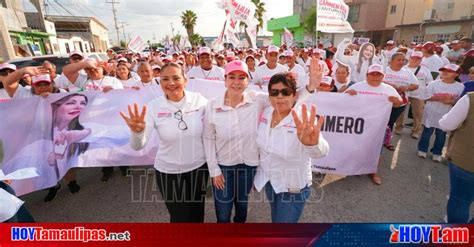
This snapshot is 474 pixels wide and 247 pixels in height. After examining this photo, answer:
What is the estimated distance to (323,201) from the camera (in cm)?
371

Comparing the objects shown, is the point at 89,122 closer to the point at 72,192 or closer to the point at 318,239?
the point at 72,192

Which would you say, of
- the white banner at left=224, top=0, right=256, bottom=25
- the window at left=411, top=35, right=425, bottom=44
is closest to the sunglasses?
the white banner at left=224, top=0, right=256, bottom=25

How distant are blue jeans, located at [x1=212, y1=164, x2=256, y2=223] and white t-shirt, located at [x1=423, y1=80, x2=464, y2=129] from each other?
3952 mm

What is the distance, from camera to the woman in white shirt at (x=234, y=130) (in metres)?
2.36

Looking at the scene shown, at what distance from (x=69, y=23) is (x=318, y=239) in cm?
5993

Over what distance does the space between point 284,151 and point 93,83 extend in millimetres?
3735

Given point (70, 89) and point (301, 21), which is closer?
point (70, 89)

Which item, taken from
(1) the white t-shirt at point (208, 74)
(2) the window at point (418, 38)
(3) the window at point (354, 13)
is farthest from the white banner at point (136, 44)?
(3) the window at point (354, 13)

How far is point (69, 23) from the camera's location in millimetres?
48406

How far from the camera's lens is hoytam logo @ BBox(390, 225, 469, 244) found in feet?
5.77

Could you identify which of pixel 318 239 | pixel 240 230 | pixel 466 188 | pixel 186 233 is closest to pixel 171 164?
pixel 186 233

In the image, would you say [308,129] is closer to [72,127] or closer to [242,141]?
[242,141]

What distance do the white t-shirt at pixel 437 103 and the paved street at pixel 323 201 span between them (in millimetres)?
842

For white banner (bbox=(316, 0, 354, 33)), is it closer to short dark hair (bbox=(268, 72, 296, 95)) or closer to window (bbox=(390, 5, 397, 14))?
short dark hair (bbox=(268, 72, 296, 95))
